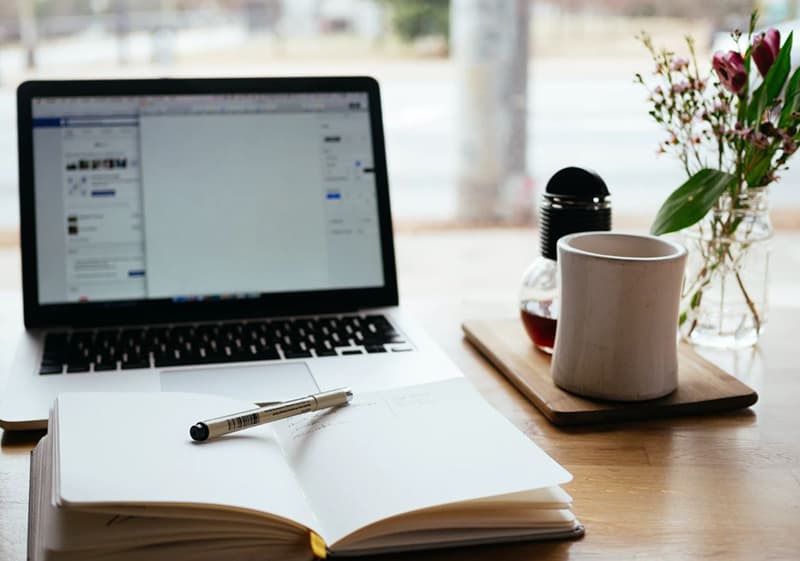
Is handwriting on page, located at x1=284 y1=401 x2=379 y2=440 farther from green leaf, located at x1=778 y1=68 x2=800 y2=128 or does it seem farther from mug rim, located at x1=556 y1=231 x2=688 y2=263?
green leaf, located at x1=778 y1=68 x2=800 y2=128

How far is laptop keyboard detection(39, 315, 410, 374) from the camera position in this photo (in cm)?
95

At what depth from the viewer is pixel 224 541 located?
0.60 metres

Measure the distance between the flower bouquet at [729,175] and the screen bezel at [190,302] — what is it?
34 cm

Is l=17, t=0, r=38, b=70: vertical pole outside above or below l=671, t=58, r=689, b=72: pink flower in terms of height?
above

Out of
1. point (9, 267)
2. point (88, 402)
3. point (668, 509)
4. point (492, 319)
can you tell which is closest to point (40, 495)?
point (88, 402)

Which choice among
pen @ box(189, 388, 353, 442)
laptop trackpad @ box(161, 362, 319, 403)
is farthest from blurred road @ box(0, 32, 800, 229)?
pen @ box(189, 388, 353, 442)

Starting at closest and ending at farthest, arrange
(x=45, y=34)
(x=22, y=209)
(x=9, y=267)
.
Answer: (x=22, y=209)
(x=9, y=267)
(x=45, y=34)

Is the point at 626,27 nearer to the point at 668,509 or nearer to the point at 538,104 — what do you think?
the point at 538,104

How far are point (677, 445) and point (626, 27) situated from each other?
5.25 m

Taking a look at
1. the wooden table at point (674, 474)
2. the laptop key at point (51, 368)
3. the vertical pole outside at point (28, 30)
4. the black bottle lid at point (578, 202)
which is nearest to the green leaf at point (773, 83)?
the black bottle lid at point (578, 202)

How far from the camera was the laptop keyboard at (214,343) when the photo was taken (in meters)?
0.95

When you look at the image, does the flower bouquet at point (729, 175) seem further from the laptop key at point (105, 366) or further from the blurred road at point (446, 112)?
the blurred road at point (446, 112)

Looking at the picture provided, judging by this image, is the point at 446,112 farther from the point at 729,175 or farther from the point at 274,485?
the point at 274,485

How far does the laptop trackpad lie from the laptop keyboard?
24 mm
